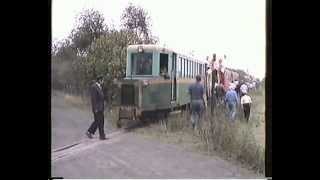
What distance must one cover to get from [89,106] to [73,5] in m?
0.81

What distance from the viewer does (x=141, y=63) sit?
4.46 metres

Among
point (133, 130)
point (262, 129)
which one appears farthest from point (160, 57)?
point (262, 129)

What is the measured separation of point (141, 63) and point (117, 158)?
0.79m

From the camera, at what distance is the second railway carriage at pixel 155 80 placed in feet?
14.4

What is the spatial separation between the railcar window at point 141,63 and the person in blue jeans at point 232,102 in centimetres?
67

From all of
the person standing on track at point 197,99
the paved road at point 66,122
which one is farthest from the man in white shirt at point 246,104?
the paved road at point 66,122

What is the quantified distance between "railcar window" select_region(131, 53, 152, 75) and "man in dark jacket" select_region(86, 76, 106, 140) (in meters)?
0.29

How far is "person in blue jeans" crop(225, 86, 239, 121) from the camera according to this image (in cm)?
439

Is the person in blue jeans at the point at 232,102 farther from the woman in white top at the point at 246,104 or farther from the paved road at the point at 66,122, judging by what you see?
the paved road at the point at 66,122

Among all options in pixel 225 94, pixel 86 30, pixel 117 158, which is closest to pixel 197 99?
pixel 225 94

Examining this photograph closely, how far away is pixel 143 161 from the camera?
14.1ft

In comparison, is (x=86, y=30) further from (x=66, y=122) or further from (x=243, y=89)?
(x=243, y=89)
